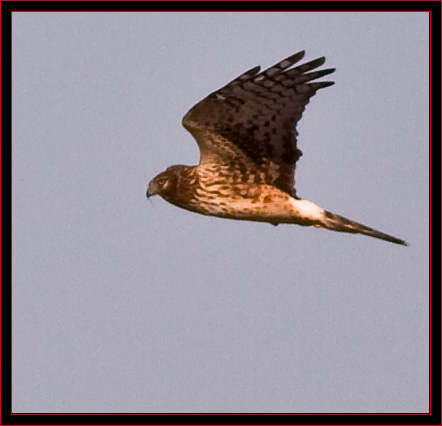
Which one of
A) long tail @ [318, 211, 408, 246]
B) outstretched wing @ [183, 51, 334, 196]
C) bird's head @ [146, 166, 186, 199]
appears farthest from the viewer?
bird's head @ [146, 166, 186, 199]

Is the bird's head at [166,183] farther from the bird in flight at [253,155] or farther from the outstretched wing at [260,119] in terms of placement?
the outstretched wing at [260,119]

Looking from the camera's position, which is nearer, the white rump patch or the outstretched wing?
the outstretched wing

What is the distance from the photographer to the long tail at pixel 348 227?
7.87 m

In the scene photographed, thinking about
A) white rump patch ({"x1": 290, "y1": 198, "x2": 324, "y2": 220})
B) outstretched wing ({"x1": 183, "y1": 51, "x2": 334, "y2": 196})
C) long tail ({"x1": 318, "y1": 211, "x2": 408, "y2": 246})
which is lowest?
long tail ({"x1": 318, "y1": 211, "x2": 408, "y2": 246})

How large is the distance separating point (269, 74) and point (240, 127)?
19.9 inches

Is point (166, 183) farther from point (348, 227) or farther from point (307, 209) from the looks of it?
point (348, 227)

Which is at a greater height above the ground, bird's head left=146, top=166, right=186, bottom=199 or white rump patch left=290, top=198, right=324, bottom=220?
bird's head left=146, top=166, right=186, bottom=199

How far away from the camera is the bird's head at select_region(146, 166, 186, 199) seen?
823 cm

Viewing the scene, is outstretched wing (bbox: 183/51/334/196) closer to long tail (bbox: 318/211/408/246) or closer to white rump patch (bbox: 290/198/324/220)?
white rump patch (bbox: 290/198/324/220)

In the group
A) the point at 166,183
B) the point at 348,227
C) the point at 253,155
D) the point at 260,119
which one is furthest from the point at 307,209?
the point at 166,183

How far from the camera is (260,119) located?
793cm

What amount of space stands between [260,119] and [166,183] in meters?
0.97

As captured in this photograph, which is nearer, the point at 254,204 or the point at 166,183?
the point at 254,204

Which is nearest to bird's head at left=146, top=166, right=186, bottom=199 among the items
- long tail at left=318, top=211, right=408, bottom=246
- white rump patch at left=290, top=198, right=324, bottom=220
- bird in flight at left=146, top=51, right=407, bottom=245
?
bird in flight at left=146, top=51, right=407, bottom=245
